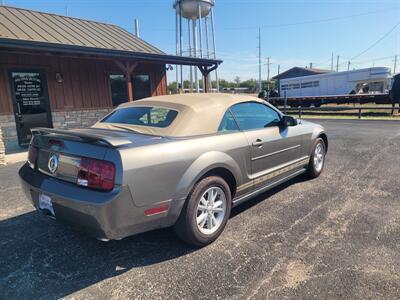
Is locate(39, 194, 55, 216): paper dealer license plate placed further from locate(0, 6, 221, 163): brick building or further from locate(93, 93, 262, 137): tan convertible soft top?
locate(0, 6, 221, 163): brick building

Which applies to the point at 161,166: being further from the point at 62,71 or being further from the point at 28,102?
the point at 62,71

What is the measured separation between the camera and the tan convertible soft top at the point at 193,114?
10.2 ft

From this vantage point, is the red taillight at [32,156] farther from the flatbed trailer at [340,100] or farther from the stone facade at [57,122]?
the flatbed trailer at [340,100]

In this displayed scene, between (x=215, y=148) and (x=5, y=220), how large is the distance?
2911mm

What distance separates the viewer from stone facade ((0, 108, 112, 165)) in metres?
8.71

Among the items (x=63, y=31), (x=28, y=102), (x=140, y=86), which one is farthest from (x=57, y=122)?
(x=140, y=86)

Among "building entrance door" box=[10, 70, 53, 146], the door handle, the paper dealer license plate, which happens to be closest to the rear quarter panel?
the door handle

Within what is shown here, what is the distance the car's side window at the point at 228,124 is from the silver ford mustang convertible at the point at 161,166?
0.02m

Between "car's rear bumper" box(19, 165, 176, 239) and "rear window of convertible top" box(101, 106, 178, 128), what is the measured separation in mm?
1016

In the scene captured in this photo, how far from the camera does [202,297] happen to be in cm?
229

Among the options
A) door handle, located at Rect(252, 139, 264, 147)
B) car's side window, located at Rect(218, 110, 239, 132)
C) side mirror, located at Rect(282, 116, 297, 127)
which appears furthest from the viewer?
side mirror, located at Rect(282, 116, 297, 127)

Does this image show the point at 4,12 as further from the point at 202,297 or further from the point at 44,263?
the point at 202,297

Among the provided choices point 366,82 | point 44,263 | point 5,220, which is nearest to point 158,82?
point 5,220

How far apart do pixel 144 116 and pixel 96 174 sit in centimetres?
133
